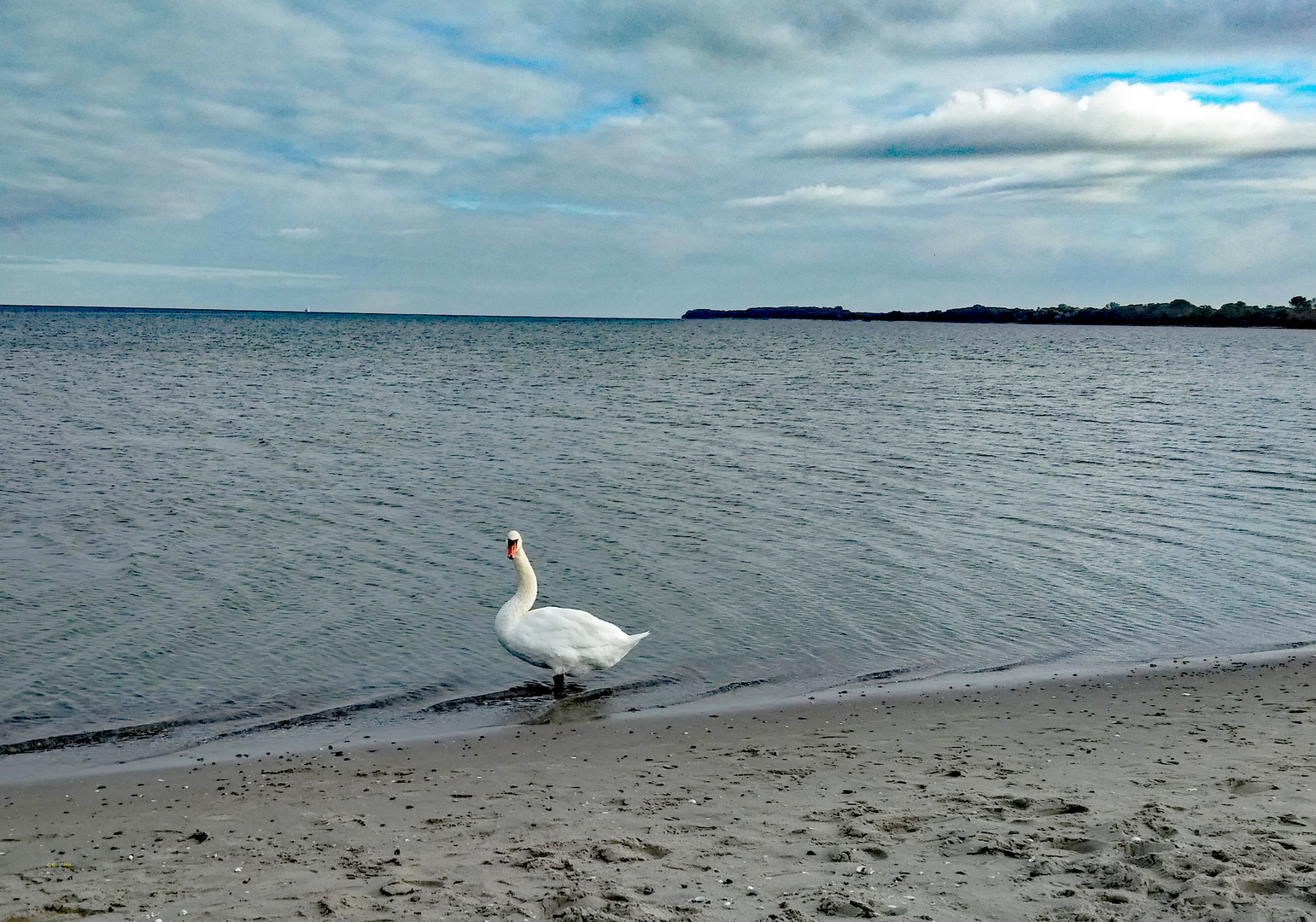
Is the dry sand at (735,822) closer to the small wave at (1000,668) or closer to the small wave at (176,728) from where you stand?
the small wave at (176,728)

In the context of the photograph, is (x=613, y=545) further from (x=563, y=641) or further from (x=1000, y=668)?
(x=1000, y=668)

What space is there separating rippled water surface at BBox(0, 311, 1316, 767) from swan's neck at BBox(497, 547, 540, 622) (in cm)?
74

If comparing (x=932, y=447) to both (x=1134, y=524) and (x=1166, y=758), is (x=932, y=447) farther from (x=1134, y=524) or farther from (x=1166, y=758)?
(x=1166, y=758)

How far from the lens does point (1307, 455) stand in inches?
1146

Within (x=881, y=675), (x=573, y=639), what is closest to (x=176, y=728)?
(x=573, y=639)

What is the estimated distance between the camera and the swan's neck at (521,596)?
11.5 metres

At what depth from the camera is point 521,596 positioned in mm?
11766

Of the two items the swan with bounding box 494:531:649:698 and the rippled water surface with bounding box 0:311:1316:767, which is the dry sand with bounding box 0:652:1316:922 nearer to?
the swan with bounding box 494:531:649:698

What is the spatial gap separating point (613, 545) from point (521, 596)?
18.6ft

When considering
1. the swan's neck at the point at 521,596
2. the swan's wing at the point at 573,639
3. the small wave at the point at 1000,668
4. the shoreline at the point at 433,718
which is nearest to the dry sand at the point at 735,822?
the shoreline at the point at 433,718

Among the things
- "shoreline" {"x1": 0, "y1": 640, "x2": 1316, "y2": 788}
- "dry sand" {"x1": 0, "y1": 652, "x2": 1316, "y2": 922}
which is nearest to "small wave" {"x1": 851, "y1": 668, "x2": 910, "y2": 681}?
"shoreline" {"x1": 0, "y1": 640, "x2": 1316, "y2": 788}

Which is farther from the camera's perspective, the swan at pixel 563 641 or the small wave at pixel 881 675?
the small wave at pixel 881 675

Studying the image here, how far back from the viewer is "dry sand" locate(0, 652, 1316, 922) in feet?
18.0

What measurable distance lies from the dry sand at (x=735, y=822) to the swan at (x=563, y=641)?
0.84m
